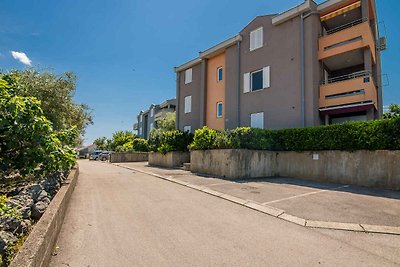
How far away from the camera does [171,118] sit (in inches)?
1215

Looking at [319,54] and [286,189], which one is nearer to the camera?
[286,189]

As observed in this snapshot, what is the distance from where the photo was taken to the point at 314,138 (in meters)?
13.2

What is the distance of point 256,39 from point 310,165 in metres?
11.3

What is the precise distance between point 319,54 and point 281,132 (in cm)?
627

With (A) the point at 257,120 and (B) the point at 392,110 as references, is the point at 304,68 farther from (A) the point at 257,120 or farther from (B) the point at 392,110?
(B) the point at 392,110

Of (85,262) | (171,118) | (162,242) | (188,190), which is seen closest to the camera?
(85,262)

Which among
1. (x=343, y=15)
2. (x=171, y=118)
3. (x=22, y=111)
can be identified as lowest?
(x=22, y=111)

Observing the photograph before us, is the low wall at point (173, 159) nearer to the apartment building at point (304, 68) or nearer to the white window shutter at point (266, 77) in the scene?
the apartment building at point (304, 68)

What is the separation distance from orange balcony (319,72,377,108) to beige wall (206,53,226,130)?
8.68 metres

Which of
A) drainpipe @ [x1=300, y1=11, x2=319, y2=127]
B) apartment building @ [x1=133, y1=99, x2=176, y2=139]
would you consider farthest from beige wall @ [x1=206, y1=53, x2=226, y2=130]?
apartment building @ [x1=133, y1=99, x2=176, y2=139]

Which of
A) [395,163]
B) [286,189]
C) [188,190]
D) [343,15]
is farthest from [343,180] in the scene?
[343,15]

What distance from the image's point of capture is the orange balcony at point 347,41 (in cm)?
1459

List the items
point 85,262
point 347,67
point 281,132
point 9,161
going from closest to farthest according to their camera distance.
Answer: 1. point 85,262
2. point 9,161
3. point 281,132
4. point 347,67

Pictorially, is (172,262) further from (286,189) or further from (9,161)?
(286,189)
